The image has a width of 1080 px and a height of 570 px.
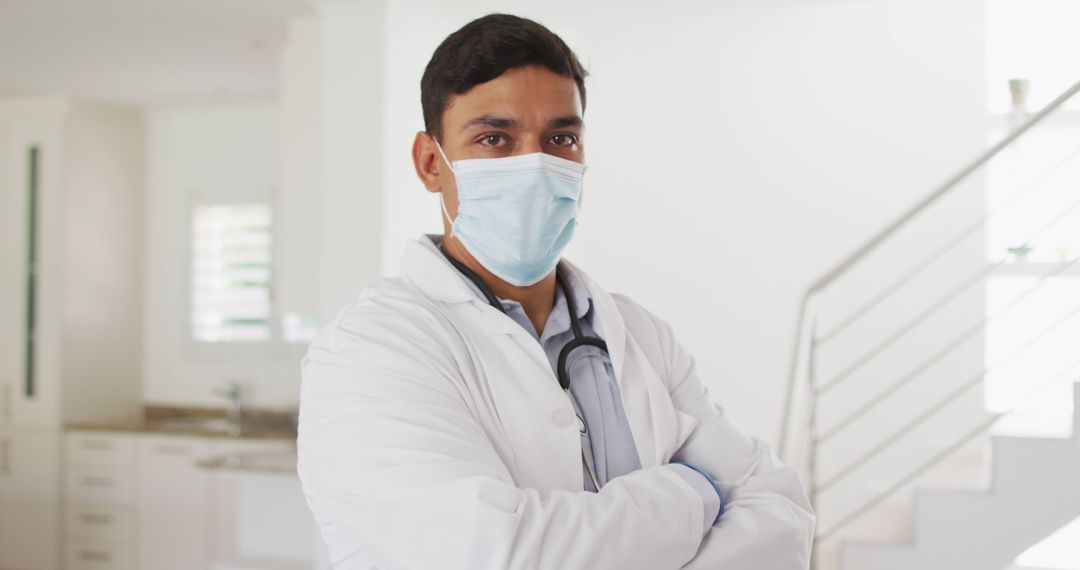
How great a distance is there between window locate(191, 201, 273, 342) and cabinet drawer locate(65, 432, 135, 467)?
82 centimetres

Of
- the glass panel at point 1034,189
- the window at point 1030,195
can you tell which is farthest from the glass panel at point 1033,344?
the glass panel at point 1034,189

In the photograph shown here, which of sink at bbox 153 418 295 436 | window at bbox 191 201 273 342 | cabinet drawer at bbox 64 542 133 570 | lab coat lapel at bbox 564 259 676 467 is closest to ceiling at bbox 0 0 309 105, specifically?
window at bbox 191 201 273 342

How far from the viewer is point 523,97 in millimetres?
1163

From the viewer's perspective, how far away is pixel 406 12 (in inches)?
148

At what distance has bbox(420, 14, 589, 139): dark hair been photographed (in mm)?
1160

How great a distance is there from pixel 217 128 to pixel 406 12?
2.20 meters

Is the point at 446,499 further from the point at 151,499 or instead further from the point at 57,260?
the point at 57,260

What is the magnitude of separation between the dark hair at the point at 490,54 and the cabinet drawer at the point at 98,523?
14.4 feet

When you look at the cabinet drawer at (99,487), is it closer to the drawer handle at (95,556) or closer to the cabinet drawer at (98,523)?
the cabinet drawer at (98,523)

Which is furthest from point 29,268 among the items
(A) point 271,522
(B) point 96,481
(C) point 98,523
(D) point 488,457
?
(D) point 488,457

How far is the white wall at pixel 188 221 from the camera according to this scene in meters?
5.36

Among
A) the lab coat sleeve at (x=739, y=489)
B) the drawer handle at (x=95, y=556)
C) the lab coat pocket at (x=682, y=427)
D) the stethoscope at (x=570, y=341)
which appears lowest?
the drawer handle at (x=95, y=556)

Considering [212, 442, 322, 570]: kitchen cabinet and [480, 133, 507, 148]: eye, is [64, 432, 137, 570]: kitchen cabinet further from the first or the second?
[480, 133, 507, 148]: eye

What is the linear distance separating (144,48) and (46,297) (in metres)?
1.68
